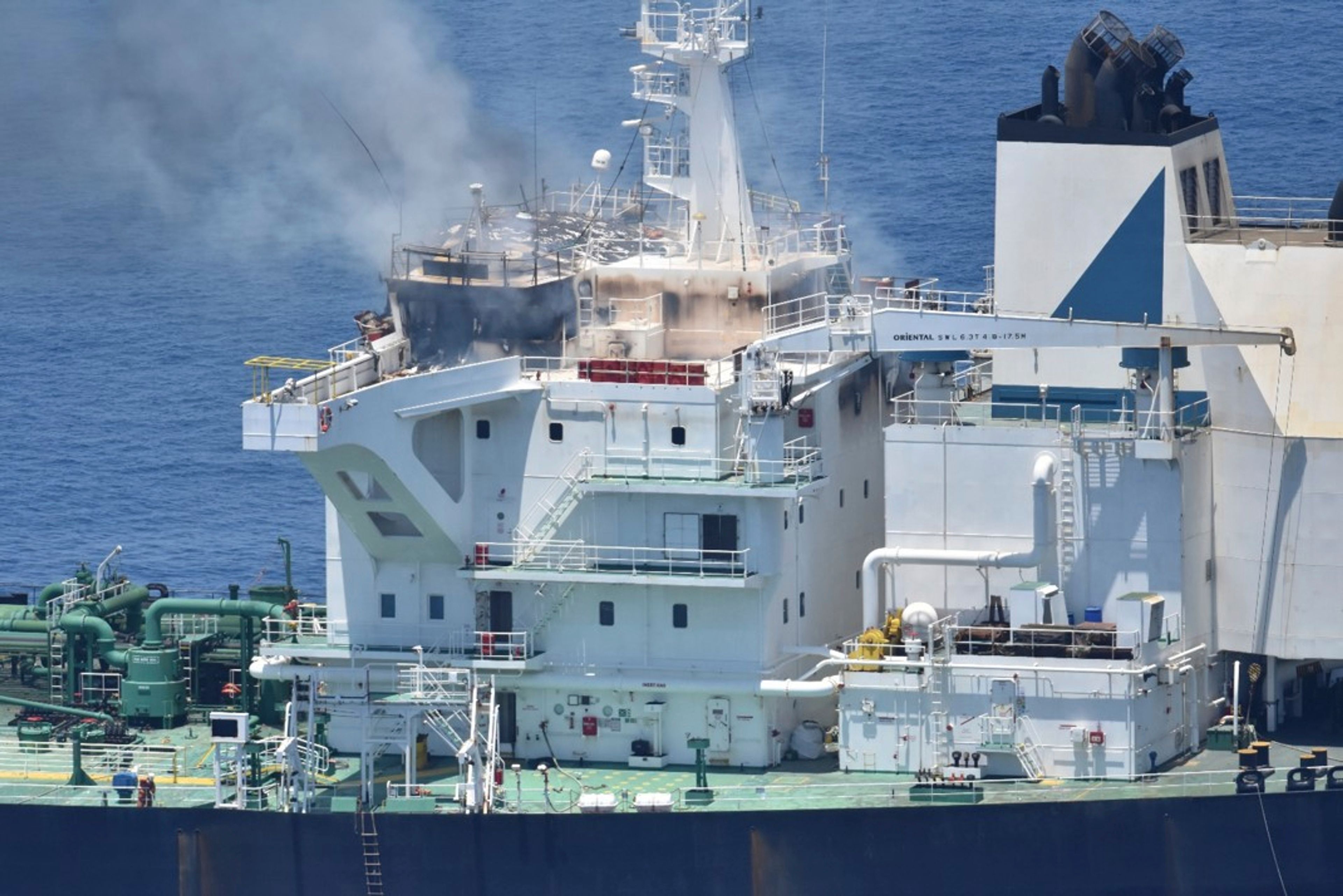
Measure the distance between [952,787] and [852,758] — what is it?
197 centimetres

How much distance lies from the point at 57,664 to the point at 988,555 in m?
15.6

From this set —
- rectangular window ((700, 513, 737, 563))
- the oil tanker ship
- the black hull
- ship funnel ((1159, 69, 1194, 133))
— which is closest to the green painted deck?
the oil tanker ship

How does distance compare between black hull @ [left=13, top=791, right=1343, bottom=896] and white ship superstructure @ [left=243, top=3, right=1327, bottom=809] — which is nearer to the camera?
black hull @ [left=13, top=791, right=1343, bottom=896]

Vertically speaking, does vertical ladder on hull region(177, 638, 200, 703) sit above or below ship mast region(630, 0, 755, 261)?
below

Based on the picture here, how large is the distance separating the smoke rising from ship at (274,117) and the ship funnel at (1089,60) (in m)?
9.77

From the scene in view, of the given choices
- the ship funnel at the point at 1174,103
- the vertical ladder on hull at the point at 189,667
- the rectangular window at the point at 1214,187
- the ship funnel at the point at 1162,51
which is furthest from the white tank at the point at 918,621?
the vertical ladder on hull at the point at 189,667

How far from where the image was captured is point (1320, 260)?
43.1 meters

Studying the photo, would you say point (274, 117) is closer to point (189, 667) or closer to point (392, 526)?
point (189, 667)

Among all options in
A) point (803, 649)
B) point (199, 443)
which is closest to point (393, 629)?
point (803, 649)

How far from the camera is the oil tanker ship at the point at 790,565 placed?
4209cm

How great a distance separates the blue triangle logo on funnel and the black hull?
722 cm

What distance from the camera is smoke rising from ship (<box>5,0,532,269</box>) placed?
53.7 metres

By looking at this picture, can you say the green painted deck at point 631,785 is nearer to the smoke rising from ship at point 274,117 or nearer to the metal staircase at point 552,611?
the metal staircase at point 552,611

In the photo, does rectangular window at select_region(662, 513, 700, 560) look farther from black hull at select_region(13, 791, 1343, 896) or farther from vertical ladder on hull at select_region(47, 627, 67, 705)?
vertical ladder on hull at select_region(47, 627, 67, 705)
